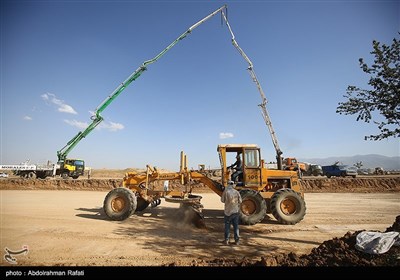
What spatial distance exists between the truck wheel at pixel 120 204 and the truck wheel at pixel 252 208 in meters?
4.55

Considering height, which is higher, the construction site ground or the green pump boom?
the green pump boom

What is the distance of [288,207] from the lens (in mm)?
9547

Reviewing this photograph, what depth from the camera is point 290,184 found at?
33.8ft

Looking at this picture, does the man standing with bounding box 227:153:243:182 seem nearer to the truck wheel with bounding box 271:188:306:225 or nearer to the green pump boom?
the truck wheel with bounding box 271:188:306:225

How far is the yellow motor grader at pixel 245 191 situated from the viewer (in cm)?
916

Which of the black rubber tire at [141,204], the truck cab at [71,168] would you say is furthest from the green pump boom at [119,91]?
the black rubber tire at [141,204]

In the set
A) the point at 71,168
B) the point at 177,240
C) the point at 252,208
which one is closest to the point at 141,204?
the point at 177,240

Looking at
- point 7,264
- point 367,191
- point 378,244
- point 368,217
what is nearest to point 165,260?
point 7,264

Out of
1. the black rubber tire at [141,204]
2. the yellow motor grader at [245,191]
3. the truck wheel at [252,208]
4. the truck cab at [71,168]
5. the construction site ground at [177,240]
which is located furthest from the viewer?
the truck cab at [71,168]

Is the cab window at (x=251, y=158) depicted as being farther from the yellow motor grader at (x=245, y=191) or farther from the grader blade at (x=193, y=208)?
the grader blade at (x=193, y=208)

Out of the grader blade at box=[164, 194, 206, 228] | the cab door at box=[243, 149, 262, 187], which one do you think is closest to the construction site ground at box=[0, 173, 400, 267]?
the grader blade at box=[164, 194, 206, 228]

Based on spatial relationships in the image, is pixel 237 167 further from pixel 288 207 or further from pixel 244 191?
pixel 288 207

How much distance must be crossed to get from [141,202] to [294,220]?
7131 mm

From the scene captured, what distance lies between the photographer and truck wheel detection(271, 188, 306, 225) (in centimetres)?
926
